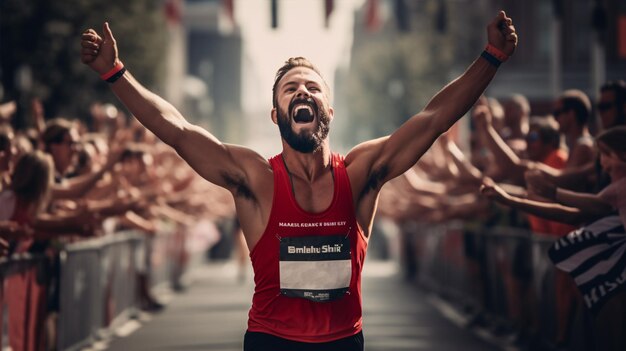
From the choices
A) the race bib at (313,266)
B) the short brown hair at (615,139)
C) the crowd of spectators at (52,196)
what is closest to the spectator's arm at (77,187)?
the crowd of spectators at (52,196)

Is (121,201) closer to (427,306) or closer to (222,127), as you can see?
(427,306)

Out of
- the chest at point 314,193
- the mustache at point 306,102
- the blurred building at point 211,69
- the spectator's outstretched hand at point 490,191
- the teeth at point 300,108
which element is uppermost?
the blurred building at point 211,69

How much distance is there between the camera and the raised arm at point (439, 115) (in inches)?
252

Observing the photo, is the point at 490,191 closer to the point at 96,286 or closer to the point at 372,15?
the point at 96,286

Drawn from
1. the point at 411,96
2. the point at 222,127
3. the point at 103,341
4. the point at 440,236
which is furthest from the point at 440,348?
the point at 222,127

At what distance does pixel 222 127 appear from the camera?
126 m

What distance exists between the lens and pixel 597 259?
9.33 m

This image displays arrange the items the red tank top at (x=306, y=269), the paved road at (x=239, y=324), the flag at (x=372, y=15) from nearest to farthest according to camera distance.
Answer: the red tank top at (x=306, y=269), the paved road at (x=239, y=324), the flag at (x=372, y=15)

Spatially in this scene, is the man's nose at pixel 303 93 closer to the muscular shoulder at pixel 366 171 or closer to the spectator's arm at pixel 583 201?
the muscular shoulder at pixel 366 171

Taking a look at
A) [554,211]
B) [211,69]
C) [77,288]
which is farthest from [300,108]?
[211,69]

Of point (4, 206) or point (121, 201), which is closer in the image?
point (4, 206)

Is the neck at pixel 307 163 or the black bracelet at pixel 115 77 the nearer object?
the black bracelet at pixel 115 77

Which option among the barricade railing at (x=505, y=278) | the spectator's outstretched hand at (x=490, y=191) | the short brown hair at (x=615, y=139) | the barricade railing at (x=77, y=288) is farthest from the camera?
the barricade railing at (x=505, y=278)

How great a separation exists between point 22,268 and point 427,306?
12.0 metres
